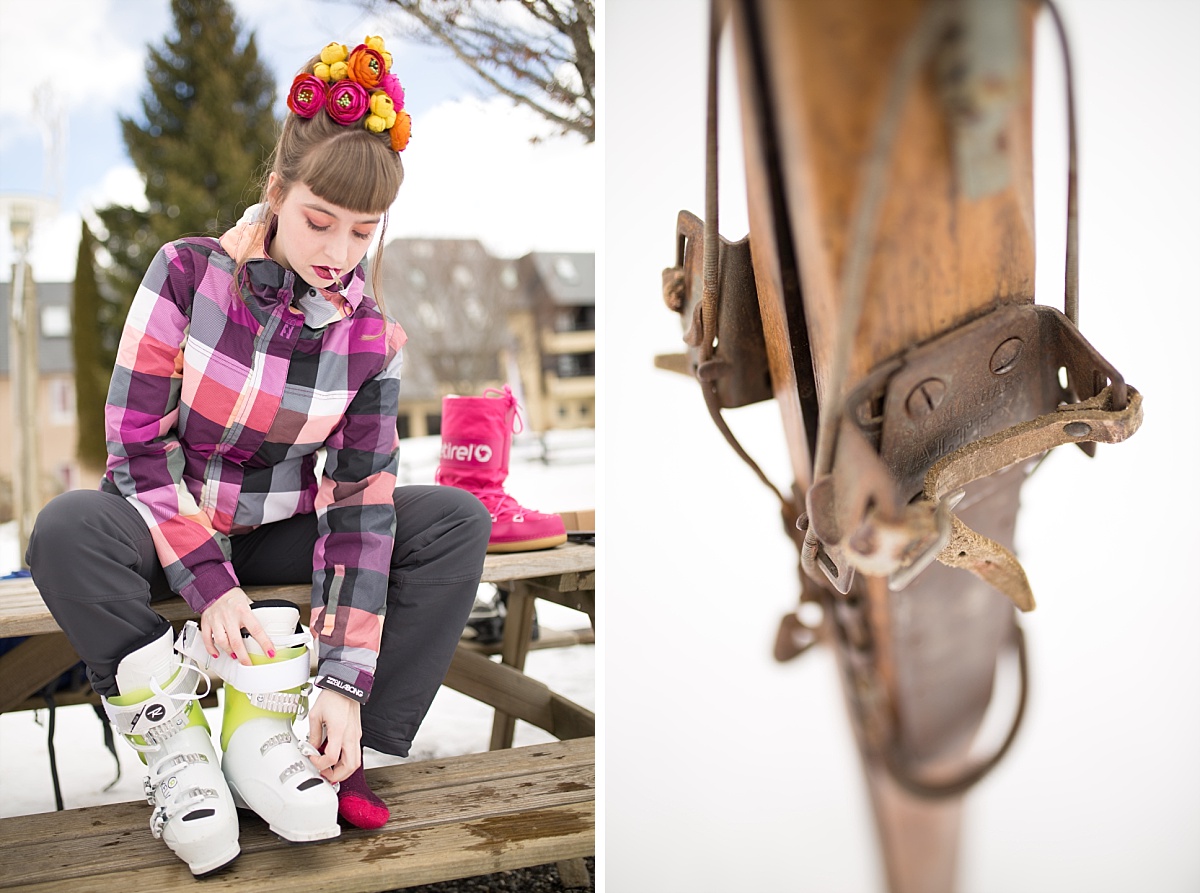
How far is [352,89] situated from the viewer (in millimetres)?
1017

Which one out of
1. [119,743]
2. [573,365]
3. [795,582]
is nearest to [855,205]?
[795,582]

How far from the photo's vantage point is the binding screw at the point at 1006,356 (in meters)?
0.40

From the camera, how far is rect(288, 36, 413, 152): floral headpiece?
1.01 metres

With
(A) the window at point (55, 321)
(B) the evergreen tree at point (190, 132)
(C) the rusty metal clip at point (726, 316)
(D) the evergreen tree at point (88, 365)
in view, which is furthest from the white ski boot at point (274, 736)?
(A) the window at point (55, 321)

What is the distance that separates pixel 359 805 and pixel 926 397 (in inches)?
34.6

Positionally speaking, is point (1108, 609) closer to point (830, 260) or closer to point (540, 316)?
point (830, 260)

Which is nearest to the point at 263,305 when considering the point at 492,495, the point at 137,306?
the point at 137,306

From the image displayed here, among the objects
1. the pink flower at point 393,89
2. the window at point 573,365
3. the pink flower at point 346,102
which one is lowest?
the window at point 573,365

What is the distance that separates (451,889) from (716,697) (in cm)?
80

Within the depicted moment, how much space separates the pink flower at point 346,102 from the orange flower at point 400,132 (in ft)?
0.13

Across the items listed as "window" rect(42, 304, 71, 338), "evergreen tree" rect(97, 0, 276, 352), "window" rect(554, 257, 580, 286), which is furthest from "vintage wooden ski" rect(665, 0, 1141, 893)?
"window" rect(42, 304, 71, 338)

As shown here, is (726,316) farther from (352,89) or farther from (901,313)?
(352,89)

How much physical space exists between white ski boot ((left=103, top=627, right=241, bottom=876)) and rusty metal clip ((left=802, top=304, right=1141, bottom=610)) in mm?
769

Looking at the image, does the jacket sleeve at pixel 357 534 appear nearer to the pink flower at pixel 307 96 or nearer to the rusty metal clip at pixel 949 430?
the pink flower at pixel 307 96
